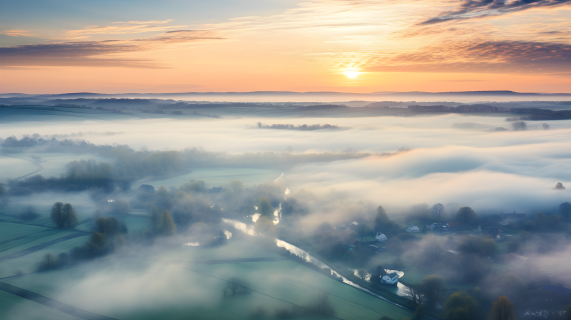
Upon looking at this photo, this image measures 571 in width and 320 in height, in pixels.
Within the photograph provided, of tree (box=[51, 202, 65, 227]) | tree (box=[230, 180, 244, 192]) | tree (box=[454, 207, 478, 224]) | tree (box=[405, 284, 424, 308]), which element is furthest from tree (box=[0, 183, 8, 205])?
tree (box=[454, 207, 478, 224])

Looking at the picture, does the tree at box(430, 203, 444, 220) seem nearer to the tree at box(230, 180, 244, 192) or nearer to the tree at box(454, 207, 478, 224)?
the tree at box(454, 207, 478, 224)

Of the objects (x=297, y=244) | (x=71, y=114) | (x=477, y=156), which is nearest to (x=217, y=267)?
(x=297, y=244)

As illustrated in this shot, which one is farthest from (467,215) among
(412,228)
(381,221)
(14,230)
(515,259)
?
(14,230)

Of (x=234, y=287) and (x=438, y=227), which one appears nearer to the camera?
(x=234, y=287)

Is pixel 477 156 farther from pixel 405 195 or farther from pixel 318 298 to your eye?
pixel 318 298

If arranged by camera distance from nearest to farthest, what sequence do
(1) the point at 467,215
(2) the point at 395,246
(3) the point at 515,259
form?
1. (3) the point at 515,259
2. (2) the point at 395,246
3. (1) the point at 467,215

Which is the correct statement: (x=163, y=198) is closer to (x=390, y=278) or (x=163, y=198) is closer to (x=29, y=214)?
(x=29, y=214)
